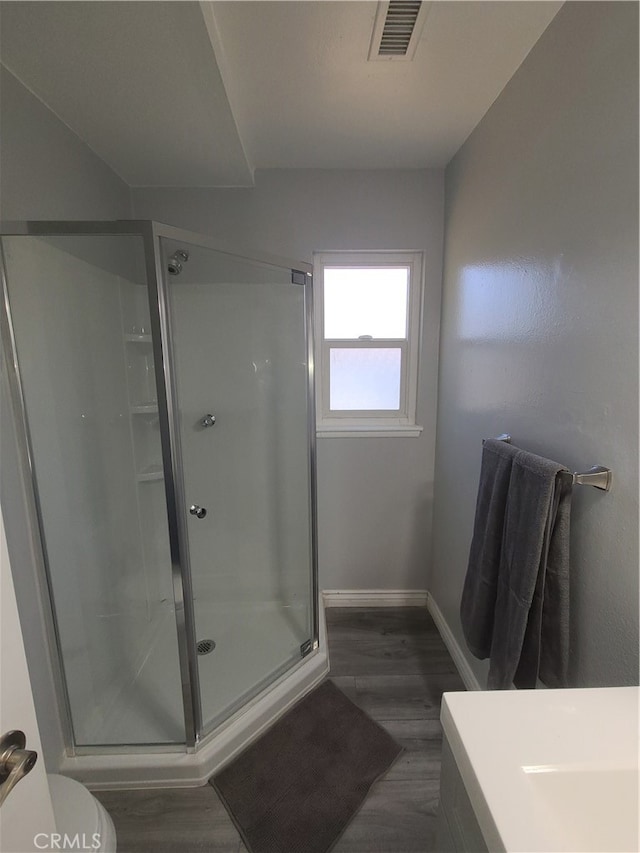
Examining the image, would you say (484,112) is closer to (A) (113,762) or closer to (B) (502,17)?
(B) (502,17)

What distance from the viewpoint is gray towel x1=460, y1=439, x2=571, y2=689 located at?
989 millimetres

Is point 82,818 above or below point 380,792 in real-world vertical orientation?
above

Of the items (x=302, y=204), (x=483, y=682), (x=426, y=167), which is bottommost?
(x=483, y=682)

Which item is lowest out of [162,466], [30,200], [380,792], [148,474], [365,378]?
[380,792]

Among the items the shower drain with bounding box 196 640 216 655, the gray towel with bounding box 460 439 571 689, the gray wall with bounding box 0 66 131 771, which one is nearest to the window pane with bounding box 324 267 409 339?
the gray towel with bounding box 460 439 571 689

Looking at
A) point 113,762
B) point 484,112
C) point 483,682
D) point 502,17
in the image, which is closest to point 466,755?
point 483,682

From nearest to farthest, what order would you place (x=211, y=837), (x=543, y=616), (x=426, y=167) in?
(x=543, y=616) < (x=211, y=837) < (x=426, y=167)

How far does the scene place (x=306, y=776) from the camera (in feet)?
4.50

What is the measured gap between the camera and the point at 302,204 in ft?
A: 6.35

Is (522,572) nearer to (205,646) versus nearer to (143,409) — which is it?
(205,646)

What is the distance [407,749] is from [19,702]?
57.2 inches

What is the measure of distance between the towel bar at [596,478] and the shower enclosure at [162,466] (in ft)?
3.86

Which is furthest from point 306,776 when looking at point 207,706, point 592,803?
point 592,803

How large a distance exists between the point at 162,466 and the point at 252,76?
57.5 inches
